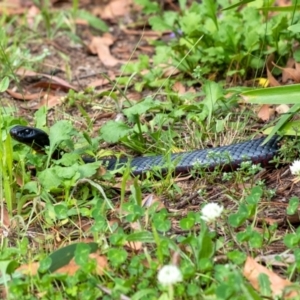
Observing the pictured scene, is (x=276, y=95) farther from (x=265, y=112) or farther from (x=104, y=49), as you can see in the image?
(x=104, y=49)

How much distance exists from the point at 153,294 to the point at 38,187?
3.38 feet

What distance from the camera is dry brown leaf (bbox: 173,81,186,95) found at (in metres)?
4.62

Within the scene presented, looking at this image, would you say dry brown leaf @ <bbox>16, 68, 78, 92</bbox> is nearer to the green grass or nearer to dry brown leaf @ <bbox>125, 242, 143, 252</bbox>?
the green grass

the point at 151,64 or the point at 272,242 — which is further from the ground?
the point at 272,242

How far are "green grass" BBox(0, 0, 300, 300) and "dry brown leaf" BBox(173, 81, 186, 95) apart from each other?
4 centimetres

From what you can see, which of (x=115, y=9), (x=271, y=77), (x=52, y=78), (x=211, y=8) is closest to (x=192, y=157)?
(x=271, y=77)

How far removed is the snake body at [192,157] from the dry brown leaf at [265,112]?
41 centimetres

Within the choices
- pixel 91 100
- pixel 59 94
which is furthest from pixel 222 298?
pixel 59 94

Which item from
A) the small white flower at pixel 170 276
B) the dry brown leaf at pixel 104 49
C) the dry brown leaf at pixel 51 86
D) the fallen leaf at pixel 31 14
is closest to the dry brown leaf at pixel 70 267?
the small white flower at pixel 170 276

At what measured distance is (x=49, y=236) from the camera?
3176 mm

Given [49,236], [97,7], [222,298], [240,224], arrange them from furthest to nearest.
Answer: [97,7]
[49,236]
[240,224]
[222,298]

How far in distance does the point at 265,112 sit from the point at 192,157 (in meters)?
0.70

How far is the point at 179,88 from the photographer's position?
4672mm

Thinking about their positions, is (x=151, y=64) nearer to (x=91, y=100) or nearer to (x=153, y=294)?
(x=91, y=100)
